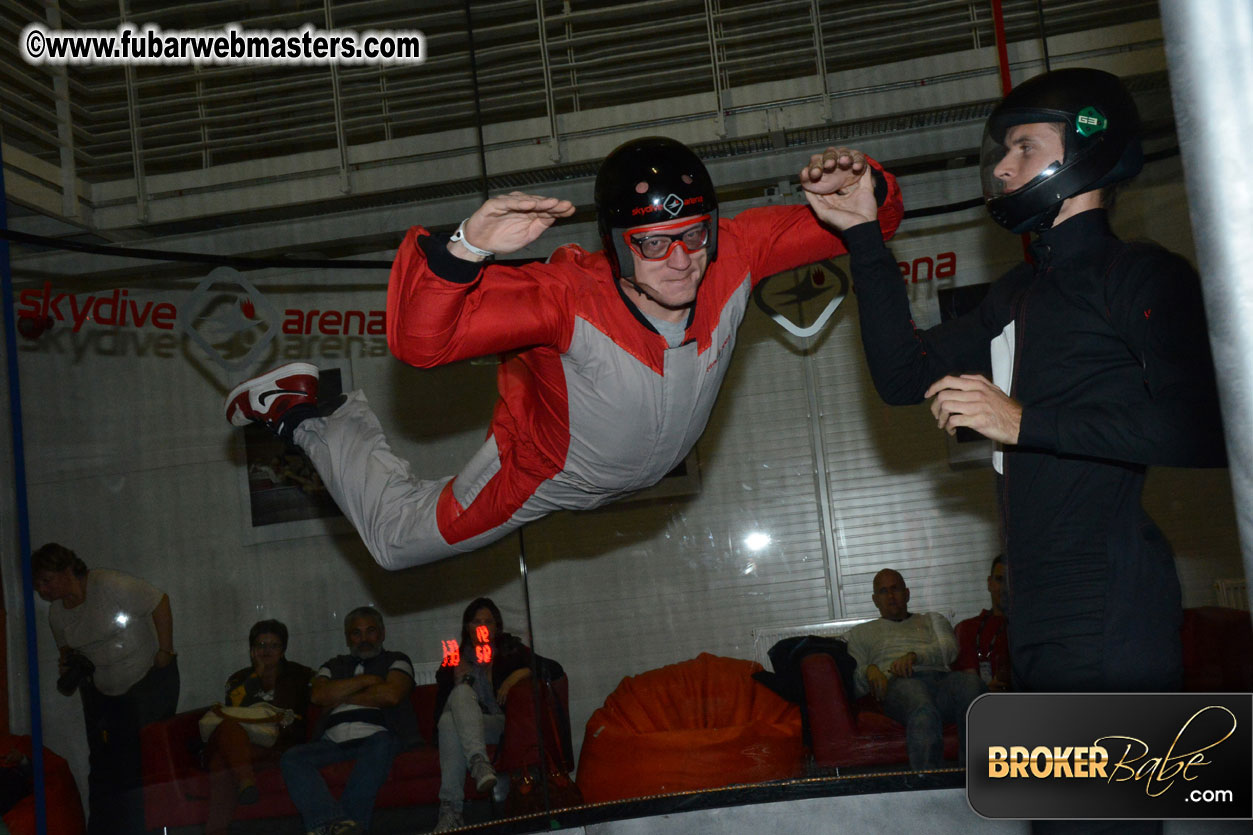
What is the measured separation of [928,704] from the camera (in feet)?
11.3

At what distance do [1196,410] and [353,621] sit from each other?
116 inches

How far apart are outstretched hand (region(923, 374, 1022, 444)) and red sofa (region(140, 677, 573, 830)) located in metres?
2.28

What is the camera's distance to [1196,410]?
1.54 m

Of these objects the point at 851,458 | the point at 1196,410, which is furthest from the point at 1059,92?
the point at 851,458

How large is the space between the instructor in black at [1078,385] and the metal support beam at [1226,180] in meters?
1.09

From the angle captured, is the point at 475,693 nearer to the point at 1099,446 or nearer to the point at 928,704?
the point at 928,704

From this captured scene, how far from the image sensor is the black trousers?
137 inches

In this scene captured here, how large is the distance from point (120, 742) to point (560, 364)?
8.13 feet

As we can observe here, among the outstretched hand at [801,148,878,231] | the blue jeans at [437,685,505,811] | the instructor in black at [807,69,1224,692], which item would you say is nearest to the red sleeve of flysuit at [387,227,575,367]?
the outstretched hand at [801,148,878,231]

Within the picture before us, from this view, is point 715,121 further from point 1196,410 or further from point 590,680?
point 1196,410

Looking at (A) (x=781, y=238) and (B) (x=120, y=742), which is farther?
(B) (x=120, y=742)

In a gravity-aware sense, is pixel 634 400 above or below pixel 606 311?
below

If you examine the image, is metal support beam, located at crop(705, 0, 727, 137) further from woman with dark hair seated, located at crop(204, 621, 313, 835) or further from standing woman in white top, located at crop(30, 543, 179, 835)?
standing woman in white top, located at crop(30, 543, 179, 835)

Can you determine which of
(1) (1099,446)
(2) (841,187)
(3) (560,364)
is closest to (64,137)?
(3) (560,364)
